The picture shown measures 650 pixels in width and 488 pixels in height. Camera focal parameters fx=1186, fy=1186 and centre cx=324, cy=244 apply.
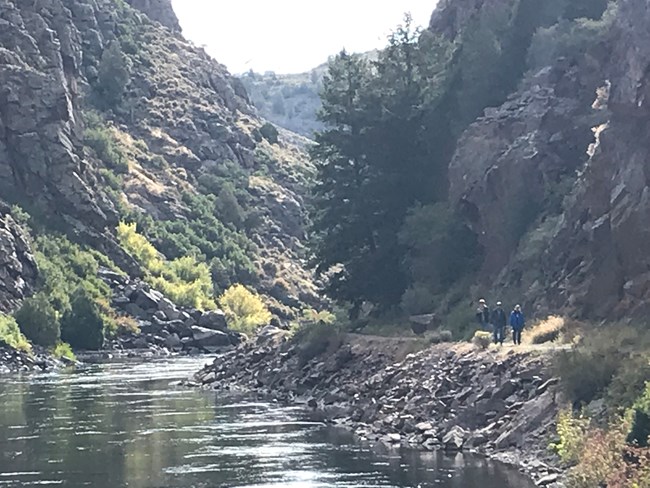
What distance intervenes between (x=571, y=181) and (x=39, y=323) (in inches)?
2360

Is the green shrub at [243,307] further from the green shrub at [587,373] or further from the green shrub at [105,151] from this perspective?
the green shrub at [587,373]

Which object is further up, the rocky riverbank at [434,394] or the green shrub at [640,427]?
the green shrub at [640,427]

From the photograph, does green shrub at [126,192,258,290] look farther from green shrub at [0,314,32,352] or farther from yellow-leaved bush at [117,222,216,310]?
green shrub at [0,314,32,352]

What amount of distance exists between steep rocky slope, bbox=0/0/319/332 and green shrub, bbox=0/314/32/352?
7.84 meters

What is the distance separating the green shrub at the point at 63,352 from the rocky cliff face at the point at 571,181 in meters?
45.2

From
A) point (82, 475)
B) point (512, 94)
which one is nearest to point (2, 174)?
point (512, 94)

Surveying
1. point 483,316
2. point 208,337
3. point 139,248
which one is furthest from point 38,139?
point 483,316

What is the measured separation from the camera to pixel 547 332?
159 ft

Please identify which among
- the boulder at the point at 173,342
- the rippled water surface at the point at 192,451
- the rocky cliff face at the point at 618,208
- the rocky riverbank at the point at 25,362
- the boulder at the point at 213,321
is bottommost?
the boulder at the point at 173,342

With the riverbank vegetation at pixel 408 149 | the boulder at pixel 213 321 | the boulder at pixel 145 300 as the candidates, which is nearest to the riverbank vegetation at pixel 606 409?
the riverbank vegetation at pixel 408 149

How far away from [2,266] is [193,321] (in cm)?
2331

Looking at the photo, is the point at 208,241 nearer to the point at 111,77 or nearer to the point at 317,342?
the point at 111,77

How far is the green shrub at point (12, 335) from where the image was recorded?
98.6 m

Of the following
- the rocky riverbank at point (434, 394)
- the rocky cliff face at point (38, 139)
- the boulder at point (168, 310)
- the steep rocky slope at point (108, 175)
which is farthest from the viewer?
the steep rocky slope at point (108, 175)
